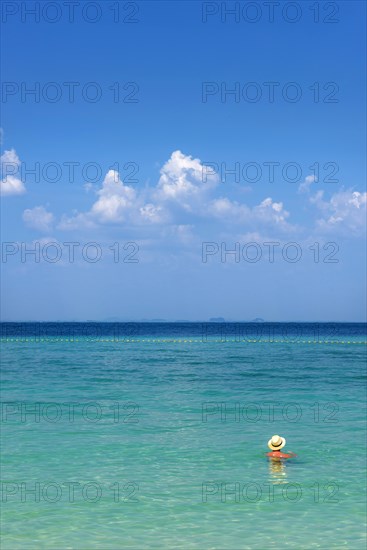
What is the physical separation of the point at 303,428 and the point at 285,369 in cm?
2343

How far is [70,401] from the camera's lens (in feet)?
90.4

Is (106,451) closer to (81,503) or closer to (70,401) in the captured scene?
(81,503)

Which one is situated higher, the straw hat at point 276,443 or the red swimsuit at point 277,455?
the straw hat at point 276,443

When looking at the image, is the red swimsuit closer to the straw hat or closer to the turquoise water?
the straw hat

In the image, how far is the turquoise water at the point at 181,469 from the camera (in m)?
12.0

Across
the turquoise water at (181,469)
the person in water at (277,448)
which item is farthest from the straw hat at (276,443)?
the turquoise water at (181,469)

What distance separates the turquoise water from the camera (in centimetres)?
1198

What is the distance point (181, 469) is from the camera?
16188mm

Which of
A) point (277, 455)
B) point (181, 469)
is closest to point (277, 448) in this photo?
point (277, 455)

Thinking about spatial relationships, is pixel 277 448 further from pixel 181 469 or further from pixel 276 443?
pixel 181 469

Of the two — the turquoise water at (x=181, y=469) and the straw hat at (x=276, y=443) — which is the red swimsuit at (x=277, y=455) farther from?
the turquoise water at (x=181, y=469)

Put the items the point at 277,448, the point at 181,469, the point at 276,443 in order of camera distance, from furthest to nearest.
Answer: the point at 277,448, the point at 276,443, the point at 181,469

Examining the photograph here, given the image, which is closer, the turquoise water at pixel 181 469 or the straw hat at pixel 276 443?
the turquoise water at pixel 181 469

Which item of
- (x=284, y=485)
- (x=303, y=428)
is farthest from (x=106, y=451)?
(x=303, y=428)
